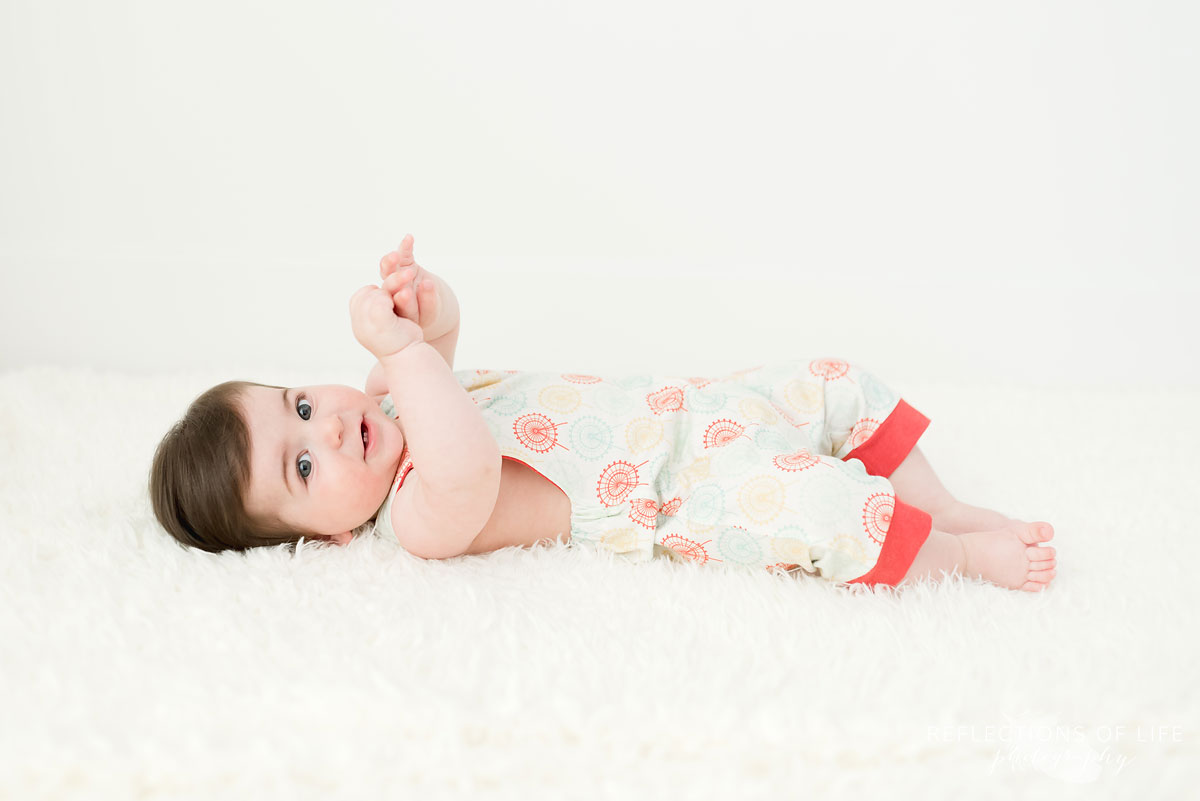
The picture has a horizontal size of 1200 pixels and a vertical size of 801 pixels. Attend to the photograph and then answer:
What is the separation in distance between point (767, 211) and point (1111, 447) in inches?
33.0

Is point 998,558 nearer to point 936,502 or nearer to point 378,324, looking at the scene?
point 936,502

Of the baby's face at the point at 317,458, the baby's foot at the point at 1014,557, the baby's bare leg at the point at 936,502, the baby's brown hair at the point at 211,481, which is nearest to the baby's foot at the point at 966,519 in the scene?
the baby's bare leg at the point at 936,502

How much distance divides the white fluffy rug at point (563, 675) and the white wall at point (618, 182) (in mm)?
944

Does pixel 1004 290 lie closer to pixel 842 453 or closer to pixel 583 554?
pixel 842 453

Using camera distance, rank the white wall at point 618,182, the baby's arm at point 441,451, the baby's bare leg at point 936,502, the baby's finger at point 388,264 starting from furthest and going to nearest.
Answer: the white wall at point 618,182, the baby's bare leg at point 936,502, the baby's finger at point 388,264, the baby's arm at point 441,451

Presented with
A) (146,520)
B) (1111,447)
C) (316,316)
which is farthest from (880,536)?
(316,316)

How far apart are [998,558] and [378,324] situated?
729 mm

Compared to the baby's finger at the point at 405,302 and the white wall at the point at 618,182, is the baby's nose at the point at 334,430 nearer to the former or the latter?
the baby's finger at the point at 405,302

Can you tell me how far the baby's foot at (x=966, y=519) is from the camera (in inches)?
45.5

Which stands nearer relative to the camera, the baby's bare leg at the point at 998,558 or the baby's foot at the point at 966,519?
the baby's bare leg at the point at 998,558

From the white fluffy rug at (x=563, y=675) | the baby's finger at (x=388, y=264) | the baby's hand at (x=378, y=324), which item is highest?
the baby's finger at (x=388, y=264)

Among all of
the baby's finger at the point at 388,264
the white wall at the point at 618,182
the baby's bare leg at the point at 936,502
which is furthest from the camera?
→ the white wall at the point at 618,182

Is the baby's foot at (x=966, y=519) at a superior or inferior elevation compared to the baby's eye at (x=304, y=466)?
inferior

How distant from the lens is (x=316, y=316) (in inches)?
79.0
